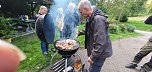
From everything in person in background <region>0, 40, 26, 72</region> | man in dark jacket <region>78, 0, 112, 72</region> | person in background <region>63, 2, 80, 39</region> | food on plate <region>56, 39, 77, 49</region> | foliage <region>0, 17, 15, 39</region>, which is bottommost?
foliage <region>0, 17, 15, 39</region>

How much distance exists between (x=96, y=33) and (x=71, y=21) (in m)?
5.64

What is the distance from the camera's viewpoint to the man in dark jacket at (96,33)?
3.93m

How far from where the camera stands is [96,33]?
13.0ft

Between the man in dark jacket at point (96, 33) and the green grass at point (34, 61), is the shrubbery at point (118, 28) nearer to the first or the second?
the green grass at point (34, 61)

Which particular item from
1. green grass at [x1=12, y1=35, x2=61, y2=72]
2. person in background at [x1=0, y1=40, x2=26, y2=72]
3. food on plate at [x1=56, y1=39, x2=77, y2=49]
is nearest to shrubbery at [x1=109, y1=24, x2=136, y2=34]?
green grass at [x1=12, y1=35, x2=61, y2=72]

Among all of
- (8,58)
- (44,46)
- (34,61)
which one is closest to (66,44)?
(34,61)

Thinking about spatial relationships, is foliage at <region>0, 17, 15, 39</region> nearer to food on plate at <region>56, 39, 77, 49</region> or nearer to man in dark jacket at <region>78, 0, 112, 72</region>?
food on plate at <region>56, 39, 77, 49</region>

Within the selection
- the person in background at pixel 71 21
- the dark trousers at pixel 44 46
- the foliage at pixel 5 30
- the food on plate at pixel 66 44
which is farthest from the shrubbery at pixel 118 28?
the food on plate at pixel 66 44

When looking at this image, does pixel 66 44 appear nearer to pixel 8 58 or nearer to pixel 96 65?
pixel 96 65

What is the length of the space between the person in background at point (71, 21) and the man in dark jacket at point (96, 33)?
4781 millimetres

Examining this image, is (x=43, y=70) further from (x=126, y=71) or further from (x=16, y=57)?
(x=16, y=57)

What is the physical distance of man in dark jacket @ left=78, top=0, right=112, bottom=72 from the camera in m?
3.93

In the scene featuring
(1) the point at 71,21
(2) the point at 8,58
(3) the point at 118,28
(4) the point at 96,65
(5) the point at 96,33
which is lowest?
(3) the point at 118,28

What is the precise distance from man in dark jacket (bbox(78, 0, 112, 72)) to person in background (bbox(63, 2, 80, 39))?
15.7 ft
